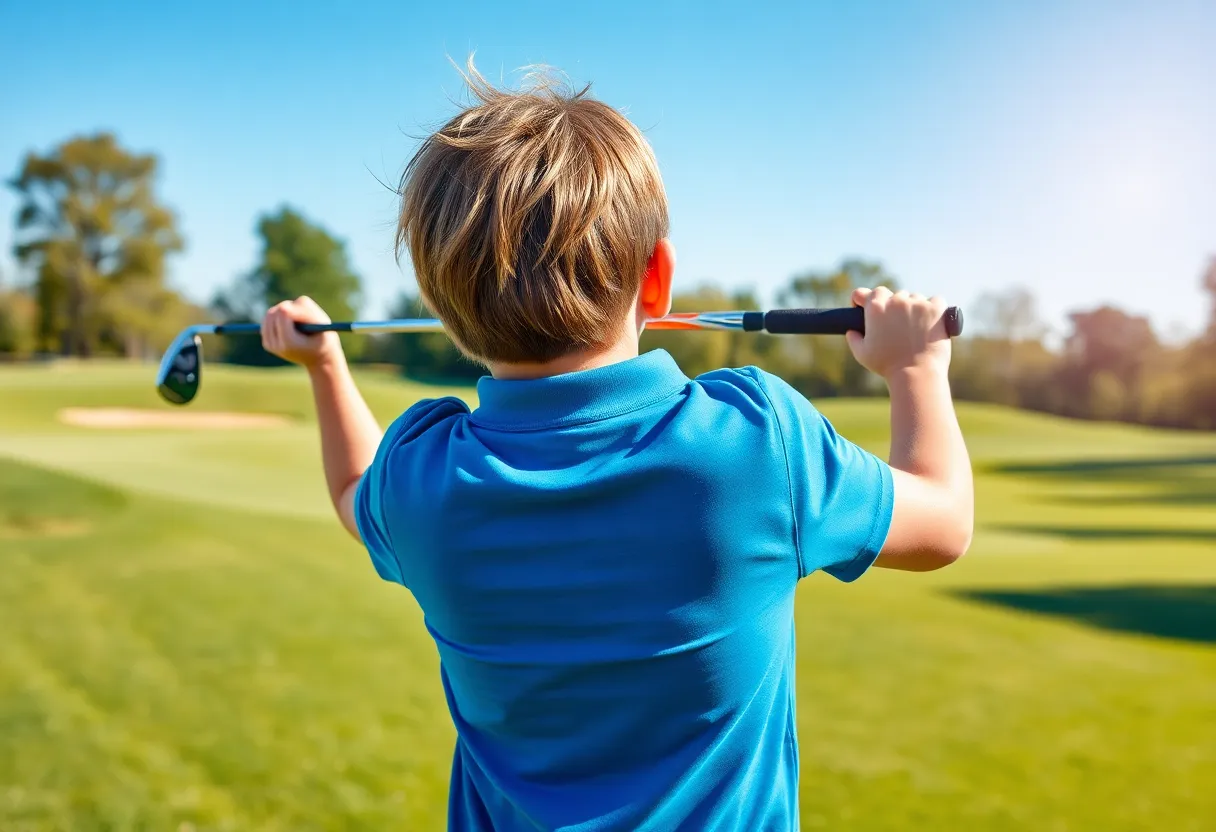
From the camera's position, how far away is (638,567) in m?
1.05

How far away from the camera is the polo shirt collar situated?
1.10m

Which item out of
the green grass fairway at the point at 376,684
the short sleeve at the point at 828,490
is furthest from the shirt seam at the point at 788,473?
the green grass fairway at the point at 376,684

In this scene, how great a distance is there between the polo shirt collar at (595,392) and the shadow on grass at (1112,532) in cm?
1170

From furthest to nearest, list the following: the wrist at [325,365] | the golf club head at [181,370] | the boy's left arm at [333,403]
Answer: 1. the golf club head at [181,370]
2. the wrist at [325,365]
3. the boy's left arm at [333,403]

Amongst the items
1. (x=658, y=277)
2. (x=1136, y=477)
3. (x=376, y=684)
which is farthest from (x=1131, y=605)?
(x=1136, y=477)

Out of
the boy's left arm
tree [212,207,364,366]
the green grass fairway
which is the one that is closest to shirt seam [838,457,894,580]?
the boy's left arm

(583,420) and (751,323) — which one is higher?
(751,323)

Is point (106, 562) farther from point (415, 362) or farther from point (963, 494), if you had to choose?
point (415, 362)

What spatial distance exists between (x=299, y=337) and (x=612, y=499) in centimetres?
93

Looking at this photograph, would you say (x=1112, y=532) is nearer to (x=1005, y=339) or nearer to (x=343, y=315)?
(x=1005, y=339)

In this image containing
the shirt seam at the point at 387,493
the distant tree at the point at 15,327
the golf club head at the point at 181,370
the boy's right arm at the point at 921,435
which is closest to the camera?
the boy's right arm at the point at 921,435

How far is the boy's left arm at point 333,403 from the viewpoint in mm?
1624

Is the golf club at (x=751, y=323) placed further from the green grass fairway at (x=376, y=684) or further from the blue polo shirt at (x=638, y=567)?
the green grass fairway at (x=376, y=684)

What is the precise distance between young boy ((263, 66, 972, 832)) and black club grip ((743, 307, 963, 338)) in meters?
0.03
